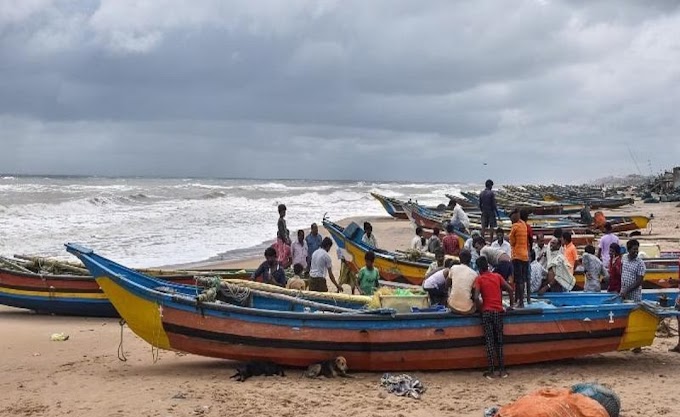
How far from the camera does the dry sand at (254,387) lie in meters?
7.00

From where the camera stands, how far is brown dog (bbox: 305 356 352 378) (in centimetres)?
804

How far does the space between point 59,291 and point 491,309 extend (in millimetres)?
8409

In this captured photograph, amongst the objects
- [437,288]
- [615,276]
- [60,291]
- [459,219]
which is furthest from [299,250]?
[459,219]

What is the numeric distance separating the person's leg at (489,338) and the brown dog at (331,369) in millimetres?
1749

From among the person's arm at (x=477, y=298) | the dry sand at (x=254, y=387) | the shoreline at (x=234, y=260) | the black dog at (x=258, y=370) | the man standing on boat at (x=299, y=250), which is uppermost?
the man standing on boat at (x=299, y=250)

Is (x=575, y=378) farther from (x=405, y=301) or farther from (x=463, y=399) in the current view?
(x=405, y=301)

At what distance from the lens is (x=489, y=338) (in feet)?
26.2

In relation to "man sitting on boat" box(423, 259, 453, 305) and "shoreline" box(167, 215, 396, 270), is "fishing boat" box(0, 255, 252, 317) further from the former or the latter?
"shoreline" box(167, 215, 396, 270)

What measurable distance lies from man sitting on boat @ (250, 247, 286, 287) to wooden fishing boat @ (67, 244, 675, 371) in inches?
59.4

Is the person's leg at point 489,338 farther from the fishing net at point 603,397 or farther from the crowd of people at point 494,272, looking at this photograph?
the fishing net at point 603,397

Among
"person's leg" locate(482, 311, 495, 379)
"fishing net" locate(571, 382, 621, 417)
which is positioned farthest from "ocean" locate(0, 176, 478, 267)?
"fishing net" locate(571, 382, 621, 417)

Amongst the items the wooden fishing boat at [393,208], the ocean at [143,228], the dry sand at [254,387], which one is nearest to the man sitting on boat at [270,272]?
the dry sand at [254,387]

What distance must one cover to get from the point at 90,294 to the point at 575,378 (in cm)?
866

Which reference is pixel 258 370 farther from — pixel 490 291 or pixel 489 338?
pixel 490 291
